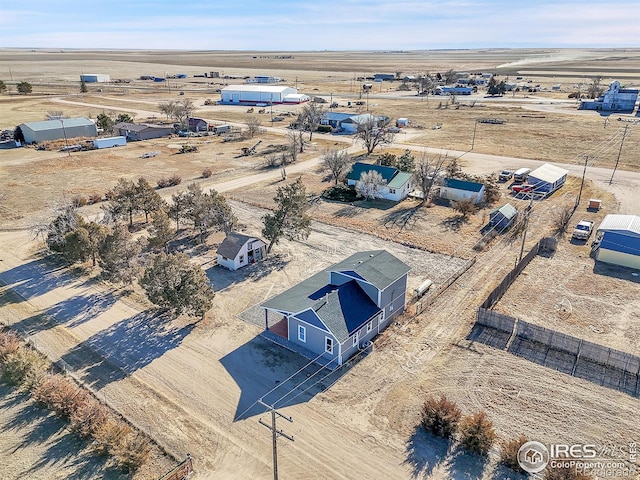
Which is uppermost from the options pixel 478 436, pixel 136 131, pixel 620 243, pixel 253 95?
pixel 253 95

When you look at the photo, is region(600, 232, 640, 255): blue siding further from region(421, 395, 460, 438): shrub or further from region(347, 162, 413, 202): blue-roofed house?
region(421, 395, 460, 438): shrub

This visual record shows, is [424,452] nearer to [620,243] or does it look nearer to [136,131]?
[620,243]

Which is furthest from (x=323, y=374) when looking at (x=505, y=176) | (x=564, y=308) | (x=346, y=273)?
(x=505, y=176)

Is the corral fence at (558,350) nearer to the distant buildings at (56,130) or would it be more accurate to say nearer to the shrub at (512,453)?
the shrub at (512,453)

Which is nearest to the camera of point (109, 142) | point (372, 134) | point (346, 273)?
point (346, 273)

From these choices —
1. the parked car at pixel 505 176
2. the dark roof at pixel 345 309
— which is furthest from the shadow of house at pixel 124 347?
the parked car at pixel 505 176

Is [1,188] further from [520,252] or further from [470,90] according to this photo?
[470,90]
